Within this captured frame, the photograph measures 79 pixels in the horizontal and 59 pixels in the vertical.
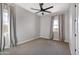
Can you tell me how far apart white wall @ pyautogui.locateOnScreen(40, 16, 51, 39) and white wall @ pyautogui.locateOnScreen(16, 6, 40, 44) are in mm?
72

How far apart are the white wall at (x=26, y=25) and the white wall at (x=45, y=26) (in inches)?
2.9

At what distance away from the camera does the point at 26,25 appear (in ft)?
5.98

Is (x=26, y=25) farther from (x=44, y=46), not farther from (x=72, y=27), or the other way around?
(x=72, y=27)

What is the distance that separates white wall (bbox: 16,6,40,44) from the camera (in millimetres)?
1724

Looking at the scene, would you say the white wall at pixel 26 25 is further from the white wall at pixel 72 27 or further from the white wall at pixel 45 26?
the white wall at pixel 72 27

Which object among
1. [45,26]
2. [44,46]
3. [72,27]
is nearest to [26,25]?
[45,26]

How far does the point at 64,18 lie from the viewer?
5.74 ft

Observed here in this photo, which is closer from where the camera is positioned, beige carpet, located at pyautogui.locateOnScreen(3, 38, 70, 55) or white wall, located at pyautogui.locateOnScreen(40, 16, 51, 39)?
beige carpet, located at pyautogui.locateOnScreen(3, 38, 70, 55)

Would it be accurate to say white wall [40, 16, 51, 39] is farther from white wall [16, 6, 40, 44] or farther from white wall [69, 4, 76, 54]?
white wall [69, 4, 76, 54]

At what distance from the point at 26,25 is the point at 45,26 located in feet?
1.40

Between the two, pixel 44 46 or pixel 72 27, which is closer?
pixel 72 27

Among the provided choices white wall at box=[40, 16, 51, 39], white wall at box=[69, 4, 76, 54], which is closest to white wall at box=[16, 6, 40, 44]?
white wall at box=[40, 16, 51, 39]

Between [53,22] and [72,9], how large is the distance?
1.54ft

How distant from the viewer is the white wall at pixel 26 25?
1724 millimetres
